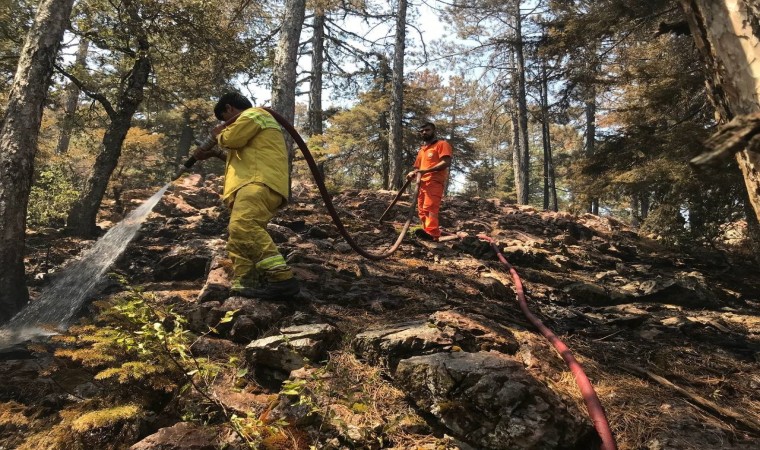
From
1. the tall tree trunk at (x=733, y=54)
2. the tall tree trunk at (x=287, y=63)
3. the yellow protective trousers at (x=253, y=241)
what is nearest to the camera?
the tall tree trunk at (x=733, y=54)

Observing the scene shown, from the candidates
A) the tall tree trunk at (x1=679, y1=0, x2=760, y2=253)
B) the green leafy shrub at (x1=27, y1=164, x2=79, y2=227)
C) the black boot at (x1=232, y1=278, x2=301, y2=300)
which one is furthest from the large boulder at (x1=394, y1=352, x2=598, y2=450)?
the green leafy shrub at (x1=27, y1=164, x2=79, y2=227)

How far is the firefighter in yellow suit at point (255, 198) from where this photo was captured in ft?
12.1

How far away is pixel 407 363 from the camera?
2.55 meters

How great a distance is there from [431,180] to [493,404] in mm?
5044

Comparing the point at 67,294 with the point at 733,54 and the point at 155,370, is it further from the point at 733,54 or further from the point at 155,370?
the point at 733,54

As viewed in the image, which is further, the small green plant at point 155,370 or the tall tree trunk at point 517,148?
the tall tree trunk at point 517,148

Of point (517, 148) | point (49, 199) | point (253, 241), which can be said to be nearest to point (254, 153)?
point (253, 241)

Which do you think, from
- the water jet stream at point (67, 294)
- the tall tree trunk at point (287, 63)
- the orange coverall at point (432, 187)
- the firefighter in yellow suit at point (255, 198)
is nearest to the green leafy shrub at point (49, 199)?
the water jet stream at point (67, 294)

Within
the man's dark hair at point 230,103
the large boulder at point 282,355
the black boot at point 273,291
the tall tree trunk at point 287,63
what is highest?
Answer: the tall tree trunk at point 287,63

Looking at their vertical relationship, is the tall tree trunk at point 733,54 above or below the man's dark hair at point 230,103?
below

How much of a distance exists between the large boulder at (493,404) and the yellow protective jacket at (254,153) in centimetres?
228

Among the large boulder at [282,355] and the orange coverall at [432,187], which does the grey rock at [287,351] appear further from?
the orange coverall at [432,187]

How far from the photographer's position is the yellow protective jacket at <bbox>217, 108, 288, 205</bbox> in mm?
3807

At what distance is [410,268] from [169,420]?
11.5ft
